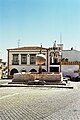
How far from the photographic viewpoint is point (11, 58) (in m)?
57.5

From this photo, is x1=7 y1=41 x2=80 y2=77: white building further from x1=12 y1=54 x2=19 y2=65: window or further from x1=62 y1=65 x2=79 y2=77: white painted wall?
x1=62 y1=65 x2=79 y2=77: white painted wall

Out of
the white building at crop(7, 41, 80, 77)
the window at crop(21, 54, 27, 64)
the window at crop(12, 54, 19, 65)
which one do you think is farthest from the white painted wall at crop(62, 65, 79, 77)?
the window at crop(12, 54, 19, 65)

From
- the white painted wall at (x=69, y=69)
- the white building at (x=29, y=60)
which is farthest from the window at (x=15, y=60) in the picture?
the white painted wall at (x=69, y=69)

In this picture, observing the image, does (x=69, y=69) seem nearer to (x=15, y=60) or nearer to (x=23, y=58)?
(x=23, y=58)

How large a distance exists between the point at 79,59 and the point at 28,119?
182ft

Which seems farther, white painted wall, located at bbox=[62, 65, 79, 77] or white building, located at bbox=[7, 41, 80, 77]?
white building, located at bbox=[7, 41, 80, 77]

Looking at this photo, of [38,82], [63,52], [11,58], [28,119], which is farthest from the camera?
[63,52]

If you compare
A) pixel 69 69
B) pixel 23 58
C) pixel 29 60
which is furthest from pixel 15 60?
pixel 69 69

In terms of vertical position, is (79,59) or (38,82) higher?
(79,59)

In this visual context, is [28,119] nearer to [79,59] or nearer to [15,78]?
[15,78]

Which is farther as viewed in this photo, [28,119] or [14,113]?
[14,113]

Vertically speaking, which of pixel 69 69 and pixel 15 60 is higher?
pixel 15 60

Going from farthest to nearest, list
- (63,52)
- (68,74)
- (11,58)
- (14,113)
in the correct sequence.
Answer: (63,52)
(11,58)
(68,74)
(14,113)

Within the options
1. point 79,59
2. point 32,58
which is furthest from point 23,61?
point 79,59
